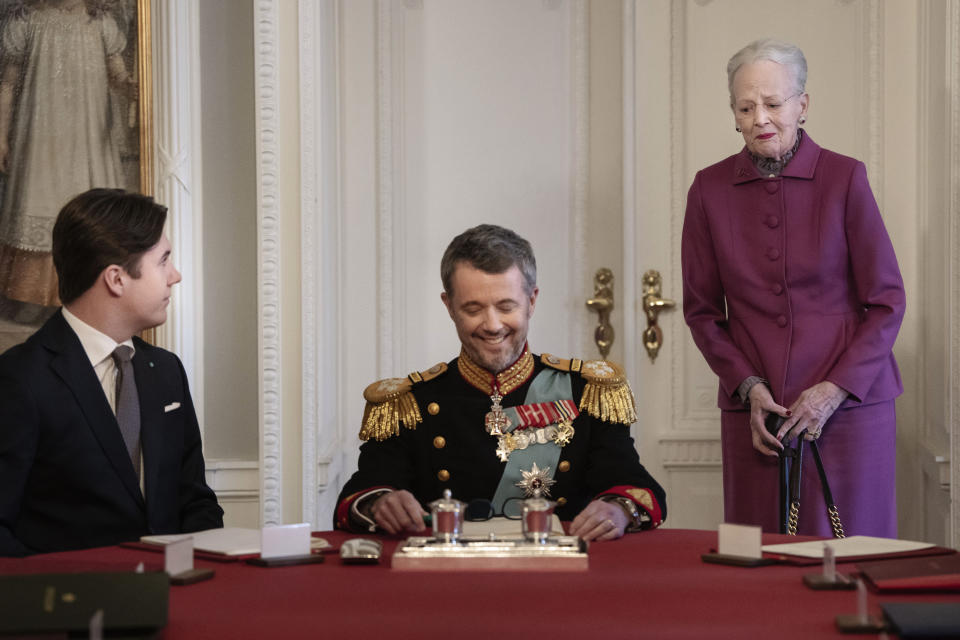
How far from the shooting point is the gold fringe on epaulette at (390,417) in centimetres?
252

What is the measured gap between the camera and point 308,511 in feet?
11.8

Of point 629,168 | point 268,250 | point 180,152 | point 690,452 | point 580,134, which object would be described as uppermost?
point 580,134

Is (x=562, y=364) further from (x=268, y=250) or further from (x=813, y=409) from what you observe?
(x=268, y=250)

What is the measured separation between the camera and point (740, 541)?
180cm

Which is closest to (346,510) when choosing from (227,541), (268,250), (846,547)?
(227,541)

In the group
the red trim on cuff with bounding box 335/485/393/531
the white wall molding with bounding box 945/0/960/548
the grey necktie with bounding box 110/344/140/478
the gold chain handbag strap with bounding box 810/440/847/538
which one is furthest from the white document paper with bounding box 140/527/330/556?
the white wall molding with bounding box 945/0/960/548

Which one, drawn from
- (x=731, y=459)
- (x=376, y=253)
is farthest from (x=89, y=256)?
(x=376, y=253)

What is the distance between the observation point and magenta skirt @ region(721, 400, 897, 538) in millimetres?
3045

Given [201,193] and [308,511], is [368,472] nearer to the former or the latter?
[308,511]

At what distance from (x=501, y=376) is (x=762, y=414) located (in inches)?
34.1

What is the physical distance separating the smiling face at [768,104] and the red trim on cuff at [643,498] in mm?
1266

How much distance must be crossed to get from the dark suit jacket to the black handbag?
1538 mm

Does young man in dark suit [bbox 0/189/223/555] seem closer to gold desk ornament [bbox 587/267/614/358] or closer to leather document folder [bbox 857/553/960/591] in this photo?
leather document folder [bbox 857/553/960/591]

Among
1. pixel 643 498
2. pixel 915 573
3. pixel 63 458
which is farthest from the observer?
pixel 63 458
